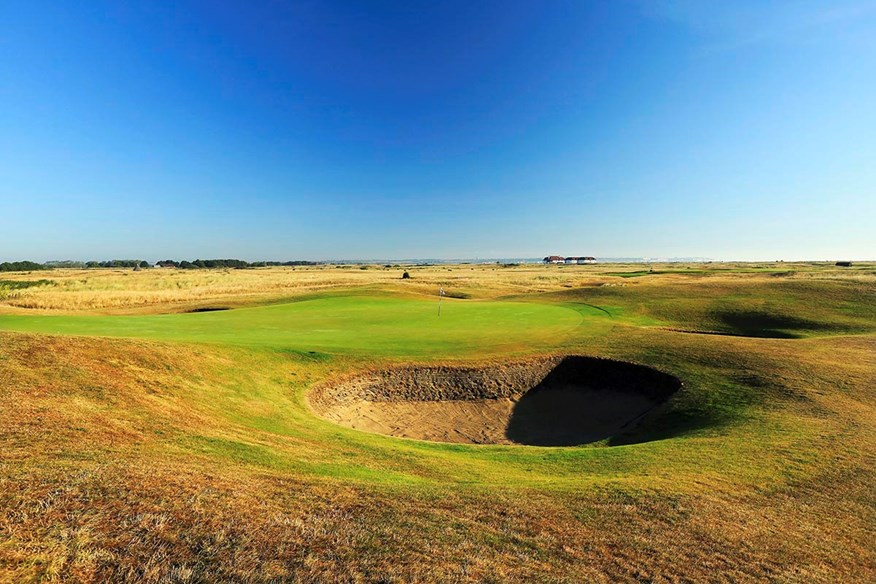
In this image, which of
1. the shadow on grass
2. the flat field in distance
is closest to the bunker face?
the flat field in distance

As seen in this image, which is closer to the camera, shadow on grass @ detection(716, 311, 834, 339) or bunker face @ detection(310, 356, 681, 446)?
bunker face @ detection(310, 356, 681, 446)

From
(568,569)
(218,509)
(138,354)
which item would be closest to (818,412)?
(568,569)

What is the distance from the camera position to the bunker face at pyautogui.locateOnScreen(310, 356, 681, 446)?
52.5 feet

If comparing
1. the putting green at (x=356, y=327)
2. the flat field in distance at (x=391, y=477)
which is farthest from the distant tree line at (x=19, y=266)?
the flat field in distance at (x=391, y=477)

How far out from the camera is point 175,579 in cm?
393

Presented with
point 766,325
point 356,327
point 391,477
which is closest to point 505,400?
point 391,477

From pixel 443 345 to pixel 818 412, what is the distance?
561 inches

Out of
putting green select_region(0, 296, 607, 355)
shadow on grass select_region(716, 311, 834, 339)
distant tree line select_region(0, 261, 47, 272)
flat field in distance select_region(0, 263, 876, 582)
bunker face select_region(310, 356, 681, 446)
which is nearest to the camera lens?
flat field in distance select_region(0, 263, 876, 582)

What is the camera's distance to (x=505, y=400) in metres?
18.3

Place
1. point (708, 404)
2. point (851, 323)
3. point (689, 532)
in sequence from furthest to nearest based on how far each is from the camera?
point (851, 323), point (708, 404), point (689, 532)

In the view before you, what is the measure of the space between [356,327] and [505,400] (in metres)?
11.4

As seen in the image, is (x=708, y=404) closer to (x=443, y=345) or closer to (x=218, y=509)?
(x=443, y=345)

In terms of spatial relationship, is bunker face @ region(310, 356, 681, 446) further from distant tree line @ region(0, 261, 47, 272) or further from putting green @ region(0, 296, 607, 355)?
distant tree line @ region(0, 261, 47, 272)

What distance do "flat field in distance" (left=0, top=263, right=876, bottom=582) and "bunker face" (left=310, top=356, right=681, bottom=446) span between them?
0.90 meters
